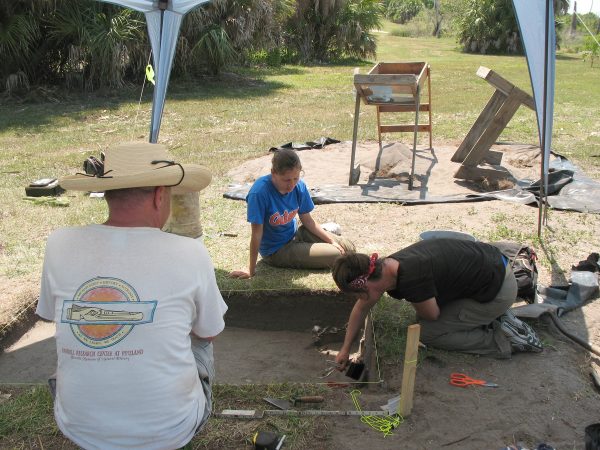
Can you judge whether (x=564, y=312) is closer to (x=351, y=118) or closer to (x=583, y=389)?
(x=583, y=389)

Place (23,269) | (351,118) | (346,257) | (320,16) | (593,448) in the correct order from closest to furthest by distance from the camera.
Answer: (593,448) → (346,257) → (23,269) → (351,118) → (320,16)

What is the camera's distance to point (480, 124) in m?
7.80

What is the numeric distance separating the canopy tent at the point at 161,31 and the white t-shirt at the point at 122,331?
3.66 meters

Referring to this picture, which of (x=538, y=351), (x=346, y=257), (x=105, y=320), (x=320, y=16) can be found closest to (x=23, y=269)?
(x=346, y=257)

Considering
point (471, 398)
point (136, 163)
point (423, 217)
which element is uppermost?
point (136, 163)

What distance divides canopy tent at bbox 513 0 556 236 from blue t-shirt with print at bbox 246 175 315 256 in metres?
2.23

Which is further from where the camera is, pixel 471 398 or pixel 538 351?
pixel 538 351

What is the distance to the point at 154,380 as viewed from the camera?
205cm

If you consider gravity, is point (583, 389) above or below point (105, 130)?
below

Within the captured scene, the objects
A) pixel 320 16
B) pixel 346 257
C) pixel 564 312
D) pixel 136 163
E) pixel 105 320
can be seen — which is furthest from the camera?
pixel 320 16

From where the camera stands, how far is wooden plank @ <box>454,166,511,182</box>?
23.9 ft

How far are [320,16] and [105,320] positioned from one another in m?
22.8

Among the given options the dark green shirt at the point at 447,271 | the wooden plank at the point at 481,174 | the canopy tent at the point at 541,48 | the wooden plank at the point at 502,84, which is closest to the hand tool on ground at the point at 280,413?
the dark green shirt at the point at 447,271

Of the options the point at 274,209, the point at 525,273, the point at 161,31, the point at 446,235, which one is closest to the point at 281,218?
the point at 274,209
